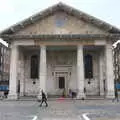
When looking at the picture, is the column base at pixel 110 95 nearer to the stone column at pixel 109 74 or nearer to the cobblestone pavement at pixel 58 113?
the stone column at pixel 109 74

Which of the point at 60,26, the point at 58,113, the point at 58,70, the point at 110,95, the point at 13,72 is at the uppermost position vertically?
the point at 60,26

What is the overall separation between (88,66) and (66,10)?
9.25m

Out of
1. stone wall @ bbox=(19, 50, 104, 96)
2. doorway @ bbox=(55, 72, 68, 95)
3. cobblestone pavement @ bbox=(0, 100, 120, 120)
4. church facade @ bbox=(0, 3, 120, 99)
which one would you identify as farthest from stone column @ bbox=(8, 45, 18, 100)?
cobblestone pavement @ bbox=(0, 100, 120, 120)

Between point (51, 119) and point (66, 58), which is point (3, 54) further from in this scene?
point (51, 119)

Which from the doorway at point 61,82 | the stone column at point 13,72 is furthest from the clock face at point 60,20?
the doorway at point 61,82

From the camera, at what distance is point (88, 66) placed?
3838 centimetres

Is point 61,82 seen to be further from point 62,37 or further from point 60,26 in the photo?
point 60,26

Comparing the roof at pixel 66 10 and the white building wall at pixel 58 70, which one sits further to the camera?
the white building wall at pixel 58 70

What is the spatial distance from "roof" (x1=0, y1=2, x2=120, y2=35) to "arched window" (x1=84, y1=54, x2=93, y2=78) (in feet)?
22.0

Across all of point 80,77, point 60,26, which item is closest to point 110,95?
point 80,77

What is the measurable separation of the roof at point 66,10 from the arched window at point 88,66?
6701 mm

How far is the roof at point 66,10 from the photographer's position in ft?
107

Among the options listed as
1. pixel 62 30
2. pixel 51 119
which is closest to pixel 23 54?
pixel 62 30

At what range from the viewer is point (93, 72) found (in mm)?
38156
